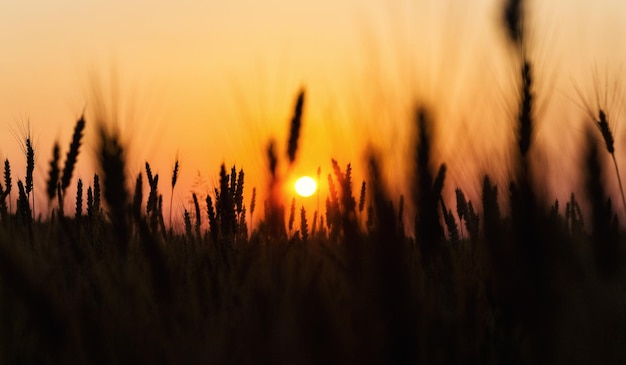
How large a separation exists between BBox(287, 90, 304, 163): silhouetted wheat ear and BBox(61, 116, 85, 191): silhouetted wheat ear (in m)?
0.70

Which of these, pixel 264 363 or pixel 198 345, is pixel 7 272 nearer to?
pixel 198 345

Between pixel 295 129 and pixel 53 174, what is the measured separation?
2.91 ft

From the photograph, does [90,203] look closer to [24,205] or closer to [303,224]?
[24,205]

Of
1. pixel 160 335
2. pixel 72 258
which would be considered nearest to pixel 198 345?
pixel 160 335

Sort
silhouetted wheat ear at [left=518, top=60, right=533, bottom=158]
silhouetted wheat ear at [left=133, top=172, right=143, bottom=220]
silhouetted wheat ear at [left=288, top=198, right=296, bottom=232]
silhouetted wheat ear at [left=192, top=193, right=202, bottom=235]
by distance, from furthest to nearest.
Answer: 1. silhouetted wheat ear at [left=288, top=198, right=296, bottom=232]
2. silhouetted wheat ear at [left=192, top=193, right=202, bottom=235]
3. silhouetted wheat ear at [left=133, top=172, right=143, bottom=220]
4. silhouetted wheat ear at [left=518, top=60, right=533, bottom=158]

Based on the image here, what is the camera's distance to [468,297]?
1.66m

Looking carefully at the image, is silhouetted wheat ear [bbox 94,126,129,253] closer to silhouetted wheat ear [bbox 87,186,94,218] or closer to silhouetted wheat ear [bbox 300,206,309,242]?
silhouetted wheat ear [bbox 87,186,94,218]

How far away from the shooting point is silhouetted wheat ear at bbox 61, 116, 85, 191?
2.57m

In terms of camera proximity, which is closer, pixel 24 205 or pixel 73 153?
pixel 73 153

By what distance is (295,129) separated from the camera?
2.73 meters

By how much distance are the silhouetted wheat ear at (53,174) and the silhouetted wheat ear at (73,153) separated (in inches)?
3.6

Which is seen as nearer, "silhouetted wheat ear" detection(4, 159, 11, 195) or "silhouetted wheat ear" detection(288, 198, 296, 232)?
"silhouetted wheat ear" detection(4, 159, 11, 195)

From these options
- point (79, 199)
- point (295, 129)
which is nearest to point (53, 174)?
point (79, 199)

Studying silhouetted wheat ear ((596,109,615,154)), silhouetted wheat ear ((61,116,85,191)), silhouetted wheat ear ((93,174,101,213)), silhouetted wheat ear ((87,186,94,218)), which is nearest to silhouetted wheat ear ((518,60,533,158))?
silhouetted wheat ear ((596,109,615,154))
